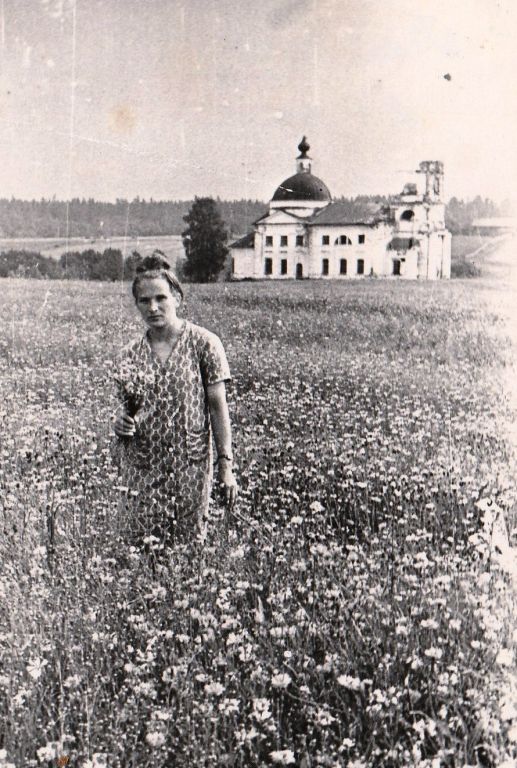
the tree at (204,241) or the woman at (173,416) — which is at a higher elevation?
the tree at (204,241)

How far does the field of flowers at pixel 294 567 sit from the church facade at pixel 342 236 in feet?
0.67

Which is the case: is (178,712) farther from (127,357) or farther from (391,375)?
(391,375)

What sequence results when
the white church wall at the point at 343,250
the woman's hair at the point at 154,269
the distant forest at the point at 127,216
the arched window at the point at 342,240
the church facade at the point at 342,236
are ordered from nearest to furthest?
the woman's hair at the point at 154,269
the church facade at the point at 342,236
the distant forest at the point at 127,216
the white church wall at the point at 343,250
the arched window at the point at 342,240

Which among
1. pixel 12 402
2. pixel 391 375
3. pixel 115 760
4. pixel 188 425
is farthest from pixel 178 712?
pixel 12 402

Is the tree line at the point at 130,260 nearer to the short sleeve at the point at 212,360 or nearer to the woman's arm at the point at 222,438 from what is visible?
the short sleeve at the point at 212,360

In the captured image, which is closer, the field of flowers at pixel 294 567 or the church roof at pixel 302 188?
the field of flowers at pixel 294 567

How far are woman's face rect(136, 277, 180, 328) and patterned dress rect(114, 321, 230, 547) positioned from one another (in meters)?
0.12

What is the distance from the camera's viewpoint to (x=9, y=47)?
18.3 ft

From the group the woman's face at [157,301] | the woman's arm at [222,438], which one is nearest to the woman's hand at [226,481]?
the woman's arm at [222,438]

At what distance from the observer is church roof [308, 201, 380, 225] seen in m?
5.32

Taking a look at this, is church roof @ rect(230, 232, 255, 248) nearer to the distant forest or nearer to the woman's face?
the distant forest

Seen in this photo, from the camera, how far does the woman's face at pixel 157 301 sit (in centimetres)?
352

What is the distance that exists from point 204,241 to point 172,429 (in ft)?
8.11

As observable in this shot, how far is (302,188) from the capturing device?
16.6 feet
